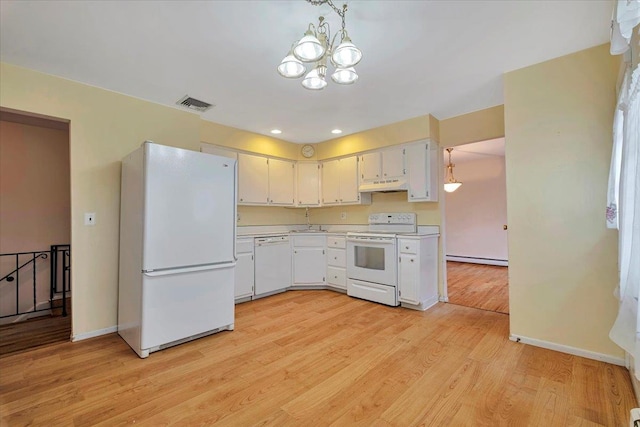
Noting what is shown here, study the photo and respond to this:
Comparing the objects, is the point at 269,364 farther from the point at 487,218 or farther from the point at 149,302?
the point at 487,218

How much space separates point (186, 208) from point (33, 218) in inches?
121

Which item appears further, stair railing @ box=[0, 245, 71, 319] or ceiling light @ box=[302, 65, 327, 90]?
stair railing @ box=[0, 245, 71, 319]

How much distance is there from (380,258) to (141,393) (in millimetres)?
2789

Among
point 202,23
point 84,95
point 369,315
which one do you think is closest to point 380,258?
point 369,315

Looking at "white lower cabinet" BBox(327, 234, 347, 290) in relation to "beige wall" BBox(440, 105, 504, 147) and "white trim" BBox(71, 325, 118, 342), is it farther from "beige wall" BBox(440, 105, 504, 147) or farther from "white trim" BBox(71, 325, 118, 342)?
"white trim" BBox(71, 325, 118, 342)

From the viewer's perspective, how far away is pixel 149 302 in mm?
2303

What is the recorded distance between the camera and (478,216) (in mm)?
6586

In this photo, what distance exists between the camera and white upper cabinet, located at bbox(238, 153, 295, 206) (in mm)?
4031

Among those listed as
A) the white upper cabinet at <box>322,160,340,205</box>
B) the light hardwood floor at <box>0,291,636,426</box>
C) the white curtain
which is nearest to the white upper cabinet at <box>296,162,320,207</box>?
the white upper cabinet at <box>322,160,340,205</box>

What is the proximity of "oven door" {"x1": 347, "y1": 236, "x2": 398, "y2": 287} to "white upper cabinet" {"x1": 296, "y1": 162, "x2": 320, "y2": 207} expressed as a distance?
1.06 metres

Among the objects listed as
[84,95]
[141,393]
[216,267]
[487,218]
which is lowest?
[141,393]

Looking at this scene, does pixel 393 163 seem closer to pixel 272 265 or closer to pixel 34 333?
pixel 272 265

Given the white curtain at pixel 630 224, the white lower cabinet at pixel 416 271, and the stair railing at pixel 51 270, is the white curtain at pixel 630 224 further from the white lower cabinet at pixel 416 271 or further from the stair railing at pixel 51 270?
the stair railing at pixel 51 270

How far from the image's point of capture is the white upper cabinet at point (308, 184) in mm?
4699
